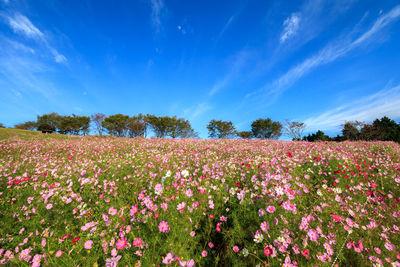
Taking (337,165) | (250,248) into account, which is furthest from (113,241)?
(337,165)

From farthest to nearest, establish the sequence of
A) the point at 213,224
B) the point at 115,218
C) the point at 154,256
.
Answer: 1. the point at 213,224
2. the point at 115,218
3. the point at 154,256

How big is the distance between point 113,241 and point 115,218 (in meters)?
0.46

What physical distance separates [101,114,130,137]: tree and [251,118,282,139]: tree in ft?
153

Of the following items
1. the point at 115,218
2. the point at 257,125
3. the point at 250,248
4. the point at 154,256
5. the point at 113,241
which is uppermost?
the point at 257,125

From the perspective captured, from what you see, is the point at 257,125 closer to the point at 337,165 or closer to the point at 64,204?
the point at 337,165

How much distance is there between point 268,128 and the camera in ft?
186

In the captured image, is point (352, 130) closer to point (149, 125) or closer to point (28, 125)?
point (149, 125)

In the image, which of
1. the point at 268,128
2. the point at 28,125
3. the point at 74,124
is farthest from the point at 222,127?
the point at 28,125

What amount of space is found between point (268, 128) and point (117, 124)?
177ft

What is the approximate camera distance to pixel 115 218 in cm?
231

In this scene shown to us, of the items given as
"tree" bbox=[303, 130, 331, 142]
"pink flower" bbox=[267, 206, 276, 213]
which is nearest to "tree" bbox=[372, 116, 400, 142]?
"tree" bbox=[303, 130, 331, 142]

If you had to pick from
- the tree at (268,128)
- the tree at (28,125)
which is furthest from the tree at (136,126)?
the tree at (28,125)

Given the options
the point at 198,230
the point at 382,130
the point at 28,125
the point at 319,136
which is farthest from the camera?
the point at 28,125

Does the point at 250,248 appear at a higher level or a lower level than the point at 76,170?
lower
